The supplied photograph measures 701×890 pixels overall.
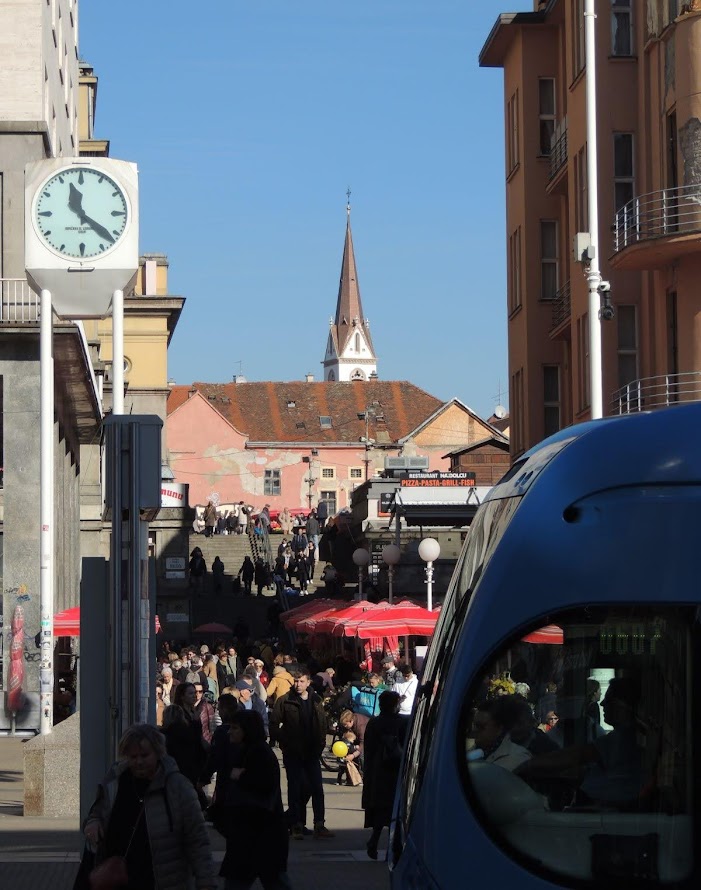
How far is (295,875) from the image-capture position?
1542 cm

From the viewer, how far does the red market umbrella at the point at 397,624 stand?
30859 mm

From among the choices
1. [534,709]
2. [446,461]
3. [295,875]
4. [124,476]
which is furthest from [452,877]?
[446,461]

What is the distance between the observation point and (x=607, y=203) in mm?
33812

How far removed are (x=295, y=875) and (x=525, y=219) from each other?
27049 mm

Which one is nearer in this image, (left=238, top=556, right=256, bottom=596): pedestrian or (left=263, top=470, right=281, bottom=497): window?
(left=238, top=556, right=256, bottom=596): pedestrian

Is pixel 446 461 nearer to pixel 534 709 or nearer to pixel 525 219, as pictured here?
pixel 525 219

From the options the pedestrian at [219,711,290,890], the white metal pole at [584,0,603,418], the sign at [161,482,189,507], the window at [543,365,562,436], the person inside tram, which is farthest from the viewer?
the sign at [161,482,189,507]

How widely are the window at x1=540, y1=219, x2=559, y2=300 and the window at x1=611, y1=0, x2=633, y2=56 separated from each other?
274 inches

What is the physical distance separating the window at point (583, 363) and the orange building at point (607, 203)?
0.04m

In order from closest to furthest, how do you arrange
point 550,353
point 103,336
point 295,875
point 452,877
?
point 452,877, point 295,875, point 550,353, point 103,336

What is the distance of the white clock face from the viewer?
64.4 ft

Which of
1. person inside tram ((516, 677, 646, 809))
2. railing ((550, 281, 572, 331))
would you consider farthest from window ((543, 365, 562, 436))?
person inside tram ((516, 677, 646, 809))

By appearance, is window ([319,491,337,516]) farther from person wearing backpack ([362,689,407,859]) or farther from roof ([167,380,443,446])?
person wearing backpack ([362,689,407,859])

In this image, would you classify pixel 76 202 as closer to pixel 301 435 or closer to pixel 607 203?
pixel 607 203
